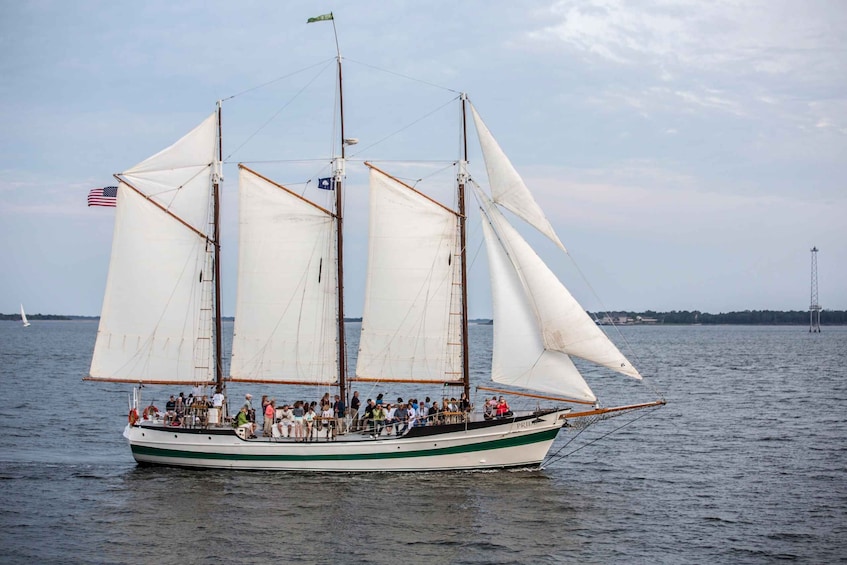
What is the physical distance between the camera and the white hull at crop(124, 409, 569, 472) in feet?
119

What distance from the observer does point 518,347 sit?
3653cm

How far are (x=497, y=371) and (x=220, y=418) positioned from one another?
37.4 feet

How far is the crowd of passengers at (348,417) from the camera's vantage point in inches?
1442

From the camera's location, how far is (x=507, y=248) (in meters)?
36.9

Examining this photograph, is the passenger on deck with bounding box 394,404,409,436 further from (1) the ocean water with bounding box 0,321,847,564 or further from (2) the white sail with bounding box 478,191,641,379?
(2) the white sail with bounding box 478,191,641,379

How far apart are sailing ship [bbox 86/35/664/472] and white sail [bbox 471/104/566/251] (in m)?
0.05

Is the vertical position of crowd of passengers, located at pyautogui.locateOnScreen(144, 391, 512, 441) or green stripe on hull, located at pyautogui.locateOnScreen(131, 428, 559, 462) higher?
crowd of passengers, located at pyautogui.locateOnScreen(144, 391, 512, 441)

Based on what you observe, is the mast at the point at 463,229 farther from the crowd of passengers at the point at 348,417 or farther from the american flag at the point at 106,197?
the american flag at the point at 106,197

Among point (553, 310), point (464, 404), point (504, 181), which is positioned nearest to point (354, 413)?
point (464, 404)

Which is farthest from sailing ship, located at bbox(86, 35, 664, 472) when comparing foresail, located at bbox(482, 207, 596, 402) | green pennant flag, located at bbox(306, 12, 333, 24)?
green pennant flag, located at bbox(306, 12, 333, 24)

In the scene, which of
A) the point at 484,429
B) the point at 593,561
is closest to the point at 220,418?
the point at 484,429

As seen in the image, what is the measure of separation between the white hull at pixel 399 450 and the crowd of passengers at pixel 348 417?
20.1 inches

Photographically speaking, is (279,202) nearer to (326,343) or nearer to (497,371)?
(326,343)

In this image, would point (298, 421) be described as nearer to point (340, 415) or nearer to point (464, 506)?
point (340, 415)
